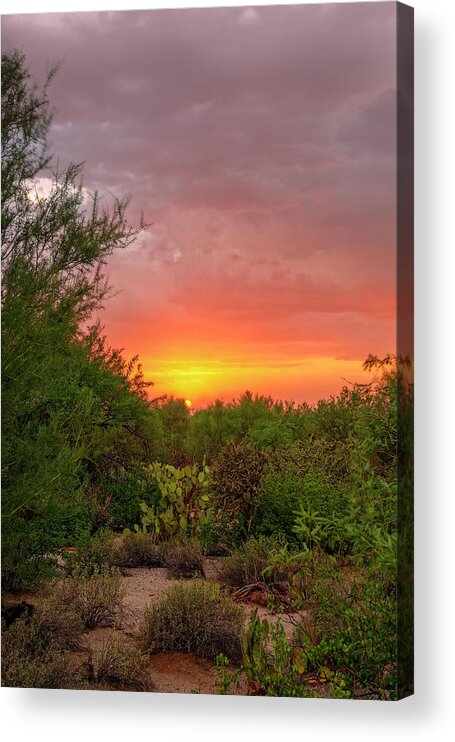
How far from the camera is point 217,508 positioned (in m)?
7.14

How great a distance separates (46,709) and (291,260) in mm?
3140

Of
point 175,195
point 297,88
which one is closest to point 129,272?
point 175,195

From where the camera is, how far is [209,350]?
7.09 meters

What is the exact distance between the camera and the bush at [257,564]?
22.7 ft

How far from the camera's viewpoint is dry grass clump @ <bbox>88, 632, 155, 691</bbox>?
6941 millimetres

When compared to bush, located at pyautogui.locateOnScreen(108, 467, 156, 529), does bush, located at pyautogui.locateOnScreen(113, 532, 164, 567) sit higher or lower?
lower

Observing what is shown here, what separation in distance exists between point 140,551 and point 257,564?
A: 0.72m

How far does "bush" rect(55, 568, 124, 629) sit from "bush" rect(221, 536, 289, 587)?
0.72 metres

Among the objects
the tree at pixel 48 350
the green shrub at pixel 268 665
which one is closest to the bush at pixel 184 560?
the green shrub at pixel 268 665

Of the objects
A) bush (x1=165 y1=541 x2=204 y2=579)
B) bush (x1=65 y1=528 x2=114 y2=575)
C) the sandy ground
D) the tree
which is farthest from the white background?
the tree

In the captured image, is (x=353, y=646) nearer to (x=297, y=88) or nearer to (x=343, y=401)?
(x=343, y=401)

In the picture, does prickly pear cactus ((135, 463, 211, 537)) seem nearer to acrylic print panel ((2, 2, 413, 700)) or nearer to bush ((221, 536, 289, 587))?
acrylic print panel ((2, 2, 413, 700))

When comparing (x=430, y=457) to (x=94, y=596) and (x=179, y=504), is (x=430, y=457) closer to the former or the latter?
(x=179, y=504)

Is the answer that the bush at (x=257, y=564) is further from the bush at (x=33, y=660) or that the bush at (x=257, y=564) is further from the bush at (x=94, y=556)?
the bush at (x=33, y=660)
